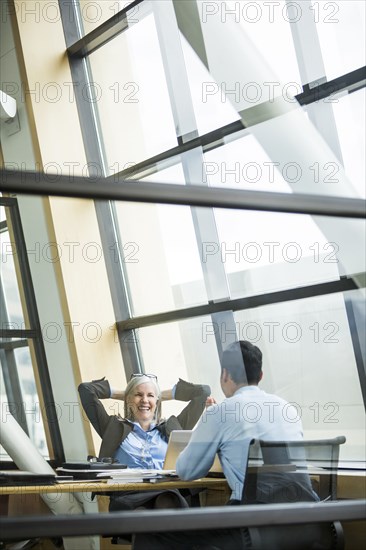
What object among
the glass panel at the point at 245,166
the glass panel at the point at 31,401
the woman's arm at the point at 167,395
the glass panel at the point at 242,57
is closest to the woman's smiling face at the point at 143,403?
the woman's arm at the point at 167,395

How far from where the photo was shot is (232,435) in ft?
7.80

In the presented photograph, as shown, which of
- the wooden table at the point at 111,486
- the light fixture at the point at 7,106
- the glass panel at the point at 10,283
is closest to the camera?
the wooden table at the point at 111,486

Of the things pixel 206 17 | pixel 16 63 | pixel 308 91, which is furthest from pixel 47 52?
pixel 308 91

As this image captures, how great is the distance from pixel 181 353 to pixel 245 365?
204 cm

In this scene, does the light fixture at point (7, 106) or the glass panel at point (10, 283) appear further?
the glass panel at point (10, 283)

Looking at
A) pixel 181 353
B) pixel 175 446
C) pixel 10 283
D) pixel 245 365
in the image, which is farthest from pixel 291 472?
pixel 10 283

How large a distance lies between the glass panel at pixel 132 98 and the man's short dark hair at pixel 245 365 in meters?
2.12

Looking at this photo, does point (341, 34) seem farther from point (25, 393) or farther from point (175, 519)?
point (25, 393)

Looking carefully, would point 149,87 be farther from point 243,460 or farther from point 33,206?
point 243,460

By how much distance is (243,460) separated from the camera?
7.57 ft

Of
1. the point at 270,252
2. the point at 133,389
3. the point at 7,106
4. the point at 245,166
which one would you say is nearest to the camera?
the point at 133,389

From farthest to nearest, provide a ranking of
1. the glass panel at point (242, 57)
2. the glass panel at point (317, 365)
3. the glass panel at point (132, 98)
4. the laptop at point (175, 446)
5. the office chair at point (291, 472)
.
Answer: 1. the glass panel at point (132, 98)
2. the glass panel at point (317, 365)
3. the glass panel at point (242, 57)
4. the laptop at point (175, 446)
5. the office chair at point (291, 472)

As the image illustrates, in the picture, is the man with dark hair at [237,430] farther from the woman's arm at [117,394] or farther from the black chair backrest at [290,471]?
the woman's arm at [117,394]

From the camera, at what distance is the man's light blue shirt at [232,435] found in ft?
7.67
